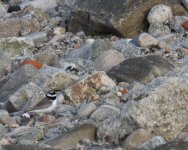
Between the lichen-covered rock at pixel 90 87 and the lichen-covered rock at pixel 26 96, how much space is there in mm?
452

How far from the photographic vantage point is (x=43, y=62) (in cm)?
1305

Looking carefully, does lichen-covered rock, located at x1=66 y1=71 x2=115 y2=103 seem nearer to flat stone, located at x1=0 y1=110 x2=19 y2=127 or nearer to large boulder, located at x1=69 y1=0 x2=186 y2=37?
flat stone, located at x1=0 y1=110 x2=19 y2=127

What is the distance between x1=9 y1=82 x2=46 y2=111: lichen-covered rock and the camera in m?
10.5

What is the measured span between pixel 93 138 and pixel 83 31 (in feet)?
24.1

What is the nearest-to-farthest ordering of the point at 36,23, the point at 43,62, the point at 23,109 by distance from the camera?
the point at 23,109, the point at 43,62, the point at 36,23

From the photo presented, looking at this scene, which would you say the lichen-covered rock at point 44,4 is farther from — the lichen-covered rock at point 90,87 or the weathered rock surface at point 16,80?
the lichen-covered rock at point 90,87

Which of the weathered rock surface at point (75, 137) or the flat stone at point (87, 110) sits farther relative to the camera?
the flat stone at point (87, 110)

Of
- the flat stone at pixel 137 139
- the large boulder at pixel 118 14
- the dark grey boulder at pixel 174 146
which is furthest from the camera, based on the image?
the large boulder at pixel 118 14

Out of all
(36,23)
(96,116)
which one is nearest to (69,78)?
(96,116)

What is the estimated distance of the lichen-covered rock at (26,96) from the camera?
10500 mm

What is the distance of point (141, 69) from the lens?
37.2ft

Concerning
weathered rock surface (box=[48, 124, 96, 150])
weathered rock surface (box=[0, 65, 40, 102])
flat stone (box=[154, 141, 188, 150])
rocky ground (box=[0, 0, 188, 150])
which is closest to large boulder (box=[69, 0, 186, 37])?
rocky ground (box=[0, 0, 188, 150])

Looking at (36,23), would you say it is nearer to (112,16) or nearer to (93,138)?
(112,16)

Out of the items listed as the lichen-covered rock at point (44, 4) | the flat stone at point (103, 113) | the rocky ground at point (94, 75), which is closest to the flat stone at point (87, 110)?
the rocky ground at point (94, 75)
